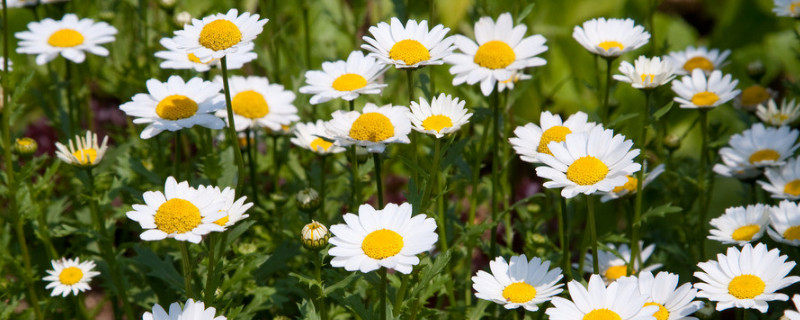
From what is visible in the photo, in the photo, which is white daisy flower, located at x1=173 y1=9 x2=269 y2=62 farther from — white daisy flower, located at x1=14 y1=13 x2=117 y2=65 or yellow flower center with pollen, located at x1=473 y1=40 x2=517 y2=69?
white daisy flower, located at x1=14 y1=13 x2=117 y2=65

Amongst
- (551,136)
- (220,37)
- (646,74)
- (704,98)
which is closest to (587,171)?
(551,136)

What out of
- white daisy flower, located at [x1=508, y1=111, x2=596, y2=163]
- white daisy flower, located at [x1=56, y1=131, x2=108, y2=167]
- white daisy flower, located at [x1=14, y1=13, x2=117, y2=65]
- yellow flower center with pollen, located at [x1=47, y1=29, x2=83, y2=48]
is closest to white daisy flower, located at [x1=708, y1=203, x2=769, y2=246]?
white daisy flower, located at [x1=508, y1=111, x2=596, y2=163]

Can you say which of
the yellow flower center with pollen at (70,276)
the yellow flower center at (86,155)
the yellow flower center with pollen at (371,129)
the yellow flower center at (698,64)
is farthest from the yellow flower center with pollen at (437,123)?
the yellow flower center at (698,64)

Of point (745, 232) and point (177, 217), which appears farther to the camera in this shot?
point (745, 232)

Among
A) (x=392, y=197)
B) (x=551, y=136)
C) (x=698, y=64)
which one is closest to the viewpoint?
(x=551, y=136)

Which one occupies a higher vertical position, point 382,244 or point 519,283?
point 382,244

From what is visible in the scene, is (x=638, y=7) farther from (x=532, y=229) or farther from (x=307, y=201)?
(x=307, y=201)

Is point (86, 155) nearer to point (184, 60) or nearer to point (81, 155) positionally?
point (81, 155)
